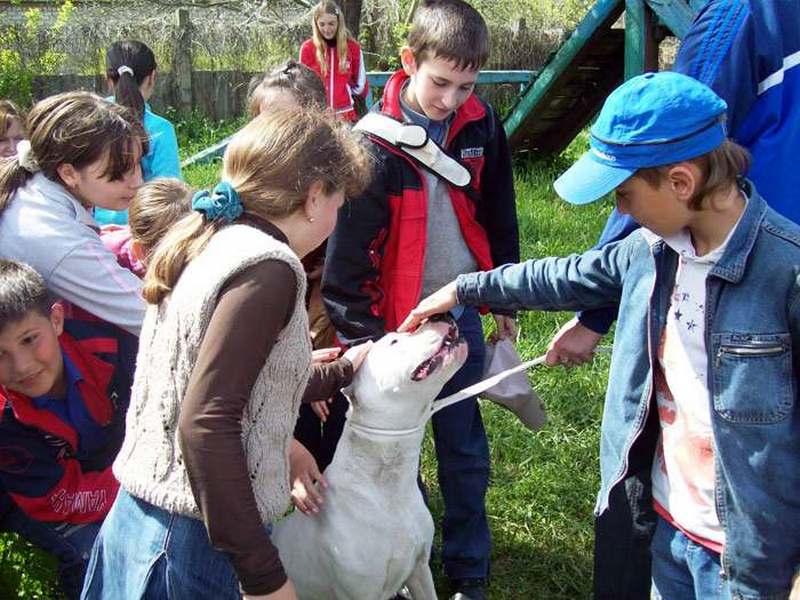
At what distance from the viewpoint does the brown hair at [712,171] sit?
6.67ft

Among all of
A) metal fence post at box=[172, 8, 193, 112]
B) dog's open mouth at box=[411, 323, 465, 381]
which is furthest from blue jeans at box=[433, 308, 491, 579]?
metal fence post at box=[172, 8, 193, 112]

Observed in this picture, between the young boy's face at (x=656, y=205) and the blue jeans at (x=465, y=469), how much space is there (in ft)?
4.08

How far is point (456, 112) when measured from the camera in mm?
3227

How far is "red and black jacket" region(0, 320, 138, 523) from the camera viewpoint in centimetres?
278

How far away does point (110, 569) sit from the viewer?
220 centimetres

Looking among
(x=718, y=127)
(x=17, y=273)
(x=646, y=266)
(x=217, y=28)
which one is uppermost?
(x=718, y=127)

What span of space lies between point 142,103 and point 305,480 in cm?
325

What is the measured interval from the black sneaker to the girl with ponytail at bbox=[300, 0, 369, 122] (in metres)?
6.73

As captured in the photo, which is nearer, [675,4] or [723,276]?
[723,276]

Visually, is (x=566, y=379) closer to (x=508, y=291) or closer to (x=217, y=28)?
(x=508, y=291)

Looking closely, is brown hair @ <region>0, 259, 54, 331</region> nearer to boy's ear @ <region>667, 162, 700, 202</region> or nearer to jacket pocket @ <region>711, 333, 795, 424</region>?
boy's ear @ <region>667, 162, 700, 202</region>

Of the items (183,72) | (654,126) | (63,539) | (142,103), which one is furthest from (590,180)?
(183,72)

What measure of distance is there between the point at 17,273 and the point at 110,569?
3.05 feet

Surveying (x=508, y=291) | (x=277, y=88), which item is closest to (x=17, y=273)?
(x=508, y=291)
